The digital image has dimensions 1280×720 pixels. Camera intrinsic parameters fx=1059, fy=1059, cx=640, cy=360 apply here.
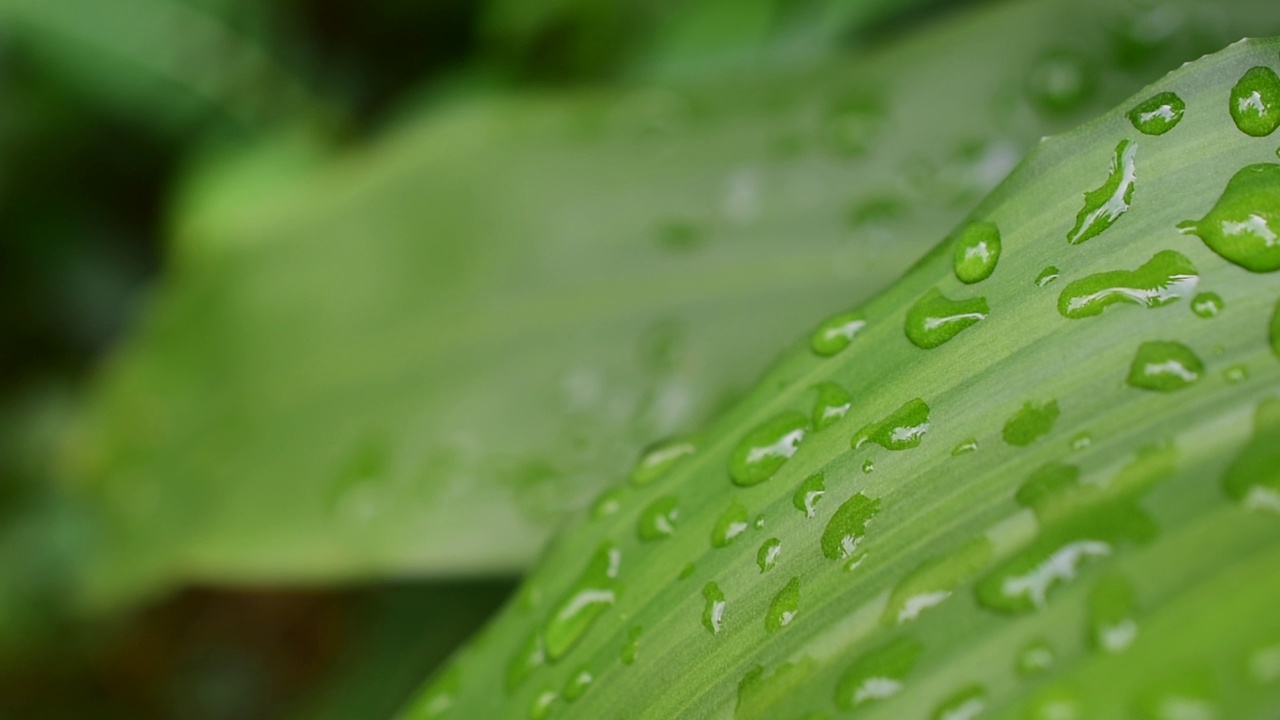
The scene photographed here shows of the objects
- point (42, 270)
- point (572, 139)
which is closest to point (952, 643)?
point (572, 139)

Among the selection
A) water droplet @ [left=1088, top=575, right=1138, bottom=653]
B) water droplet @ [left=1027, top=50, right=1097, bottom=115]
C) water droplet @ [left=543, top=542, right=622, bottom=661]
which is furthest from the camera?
water droplet @ [left=1027, top=50, right=1097, bottom=115]

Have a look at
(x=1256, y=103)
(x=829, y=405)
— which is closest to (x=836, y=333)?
(x=829, y=405)

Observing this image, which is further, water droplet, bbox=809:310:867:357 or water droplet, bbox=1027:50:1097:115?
water droplet, bbox=1027:50:1097:115

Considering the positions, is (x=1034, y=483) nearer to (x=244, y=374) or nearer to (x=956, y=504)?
(x=956, y=504)

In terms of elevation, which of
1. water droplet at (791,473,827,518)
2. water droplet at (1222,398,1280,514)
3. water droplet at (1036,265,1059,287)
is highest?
water droplet at (1036,265,1059,287)

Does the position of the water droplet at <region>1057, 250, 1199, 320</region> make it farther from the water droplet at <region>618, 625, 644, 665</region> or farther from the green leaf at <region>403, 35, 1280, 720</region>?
the water droplet at <region>618, 625, 644, 665</region>

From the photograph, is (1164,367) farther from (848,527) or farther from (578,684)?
(578,684)

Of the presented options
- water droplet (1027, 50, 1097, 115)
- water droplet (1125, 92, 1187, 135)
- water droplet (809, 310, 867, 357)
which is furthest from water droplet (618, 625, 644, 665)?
water droplet (1027, 50, 1097, 115)
